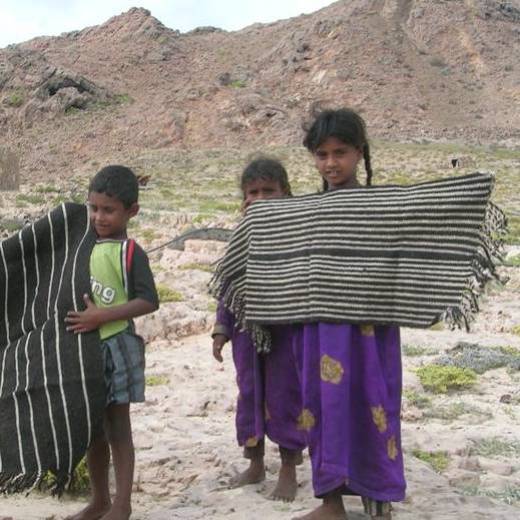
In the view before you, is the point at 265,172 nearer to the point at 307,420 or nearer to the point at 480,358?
the point at 307,420

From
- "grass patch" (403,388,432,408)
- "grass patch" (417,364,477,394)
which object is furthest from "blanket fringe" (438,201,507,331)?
"grass patch" (417,364,477,394)

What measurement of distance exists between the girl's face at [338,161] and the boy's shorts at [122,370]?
2.95 ft

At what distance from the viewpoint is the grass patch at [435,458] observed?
3.73m

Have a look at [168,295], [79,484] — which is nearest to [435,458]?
[79,484]

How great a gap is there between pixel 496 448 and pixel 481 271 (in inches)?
66.0

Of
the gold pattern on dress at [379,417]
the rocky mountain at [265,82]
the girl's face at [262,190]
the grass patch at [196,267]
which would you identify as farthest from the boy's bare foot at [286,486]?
the rocky mountain at [265,82]

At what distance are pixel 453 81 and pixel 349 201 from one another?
1912 inches

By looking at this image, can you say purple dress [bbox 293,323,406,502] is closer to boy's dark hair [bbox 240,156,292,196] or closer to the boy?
the boy

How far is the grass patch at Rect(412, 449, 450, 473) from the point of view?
3732 millimetres

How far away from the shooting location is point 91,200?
2.81 m

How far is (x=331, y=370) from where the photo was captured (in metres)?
2.66

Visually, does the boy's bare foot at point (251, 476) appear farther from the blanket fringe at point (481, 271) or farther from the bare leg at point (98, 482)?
the blanket fringe at point (481, 271)

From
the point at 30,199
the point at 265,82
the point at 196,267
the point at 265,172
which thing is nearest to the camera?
the point at 265,172

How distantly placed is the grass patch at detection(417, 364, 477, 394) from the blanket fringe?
8.80 ft
